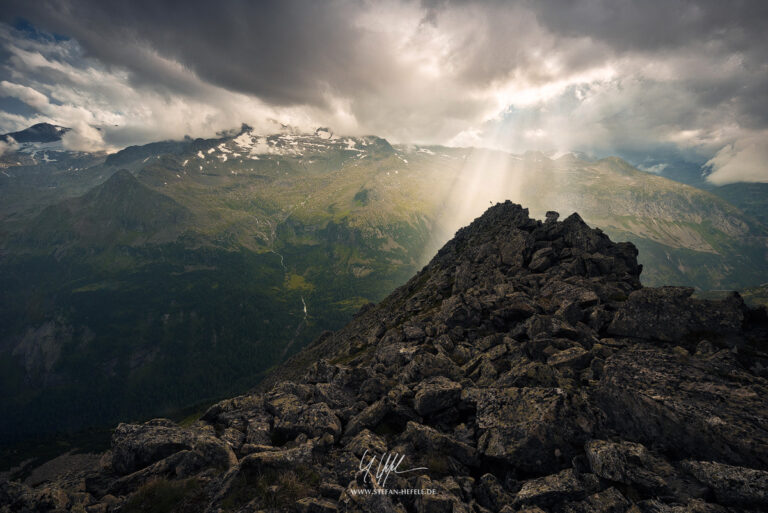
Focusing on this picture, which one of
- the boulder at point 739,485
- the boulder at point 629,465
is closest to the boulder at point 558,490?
the boulder at point 629,465

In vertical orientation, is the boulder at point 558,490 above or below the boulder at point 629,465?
below

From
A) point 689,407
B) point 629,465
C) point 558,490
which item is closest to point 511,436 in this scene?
point 558,490

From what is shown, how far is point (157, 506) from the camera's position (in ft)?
50.2

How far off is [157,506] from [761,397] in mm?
32854

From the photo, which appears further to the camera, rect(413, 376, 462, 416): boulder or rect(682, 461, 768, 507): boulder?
rect(413, 376, 462, 416): boulder

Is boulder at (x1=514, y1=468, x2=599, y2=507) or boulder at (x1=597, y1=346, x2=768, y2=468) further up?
boulder at (x1=597, y1=346, x2=768, y2=468)
